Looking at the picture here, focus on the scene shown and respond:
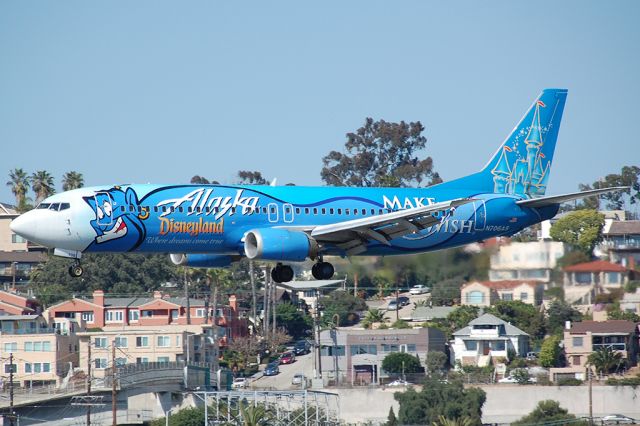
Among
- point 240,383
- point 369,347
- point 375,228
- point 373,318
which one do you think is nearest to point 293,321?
point 373,318

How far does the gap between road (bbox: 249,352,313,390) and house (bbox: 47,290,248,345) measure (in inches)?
360

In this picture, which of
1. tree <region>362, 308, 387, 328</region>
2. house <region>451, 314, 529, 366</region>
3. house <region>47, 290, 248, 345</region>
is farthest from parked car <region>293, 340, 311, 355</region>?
house <region>451, 314, 529, 366</region>

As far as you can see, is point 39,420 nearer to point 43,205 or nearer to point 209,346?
point 209,346

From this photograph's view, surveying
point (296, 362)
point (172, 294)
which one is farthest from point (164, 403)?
point (172, 294)

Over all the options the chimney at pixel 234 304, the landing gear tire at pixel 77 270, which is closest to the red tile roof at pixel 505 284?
the landing gear tire at pixel 77 270

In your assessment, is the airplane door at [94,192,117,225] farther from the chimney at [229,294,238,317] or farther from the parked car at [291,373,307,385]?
Answer: the chimney at [229,294,238,317]

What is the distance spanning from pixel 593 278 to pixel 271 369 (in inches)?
2148

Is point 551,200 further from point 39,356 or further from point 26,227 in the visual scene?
point 39,356

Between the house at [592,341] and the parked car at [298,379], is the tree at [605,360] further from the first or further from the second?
the parked car at [298,379]

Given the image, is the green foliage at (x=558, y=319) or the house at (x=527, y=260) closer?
the house at (x=527, y=260)

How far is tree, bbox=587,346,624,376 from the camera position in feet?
315

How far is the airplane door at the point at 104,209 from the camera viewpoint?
52594 millimetres

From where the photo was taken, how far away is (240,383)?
106000 mm

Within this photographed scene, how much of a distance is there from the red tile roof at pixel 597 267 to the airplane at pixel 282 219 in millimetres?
3215
